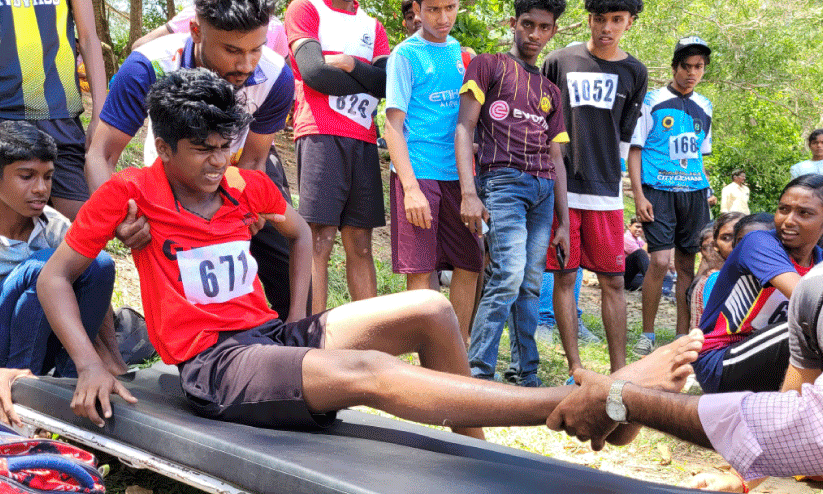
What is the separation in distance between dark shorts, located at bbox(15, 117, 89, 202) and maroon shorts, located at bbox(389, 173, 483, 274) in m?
1.58

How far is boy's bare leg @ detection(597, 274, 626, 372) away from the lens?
4730 mm

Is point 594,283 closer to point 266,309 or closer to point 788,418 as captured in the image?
point 266,309

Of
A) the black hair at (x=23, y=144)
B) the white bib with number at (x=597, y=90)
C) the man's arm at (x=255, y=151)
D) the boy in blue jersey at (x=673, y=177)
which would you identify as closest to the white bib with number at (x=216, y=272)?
the man's arm at (x=255, y=151)

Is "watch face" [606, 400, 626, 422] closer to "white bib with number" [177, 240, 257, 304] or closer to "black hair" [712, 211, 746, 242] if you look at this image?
"white bib with number" [177, 240, 257, 304]

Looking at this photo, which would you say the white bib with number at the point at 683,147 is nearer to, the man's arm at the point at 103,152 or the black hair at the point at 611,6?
the black hair at the point at 611,6

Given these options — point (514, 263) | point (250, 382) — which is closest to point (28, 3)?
point (250, 382)

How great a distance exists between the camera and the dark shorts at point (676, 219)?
18.8 feet

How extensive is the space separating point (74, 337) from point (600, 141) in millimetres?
3307

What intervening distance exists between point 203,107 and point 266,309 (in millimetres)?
776

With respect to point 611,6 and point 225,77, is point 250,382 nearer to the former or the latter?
point 225,77

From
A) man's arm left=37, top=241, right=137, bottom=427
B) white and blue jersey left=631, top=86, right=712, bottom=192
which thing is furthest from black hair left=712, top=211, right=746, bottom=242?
man's arm left=37, top=241, right=137, bottom=427

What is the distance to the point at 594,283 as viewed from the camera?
33.6 feet

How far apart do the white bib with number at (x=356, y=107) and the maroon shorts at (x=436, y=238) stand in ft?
1.17

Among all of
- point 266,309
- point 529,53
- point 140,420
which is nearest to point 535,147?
point 529,53
